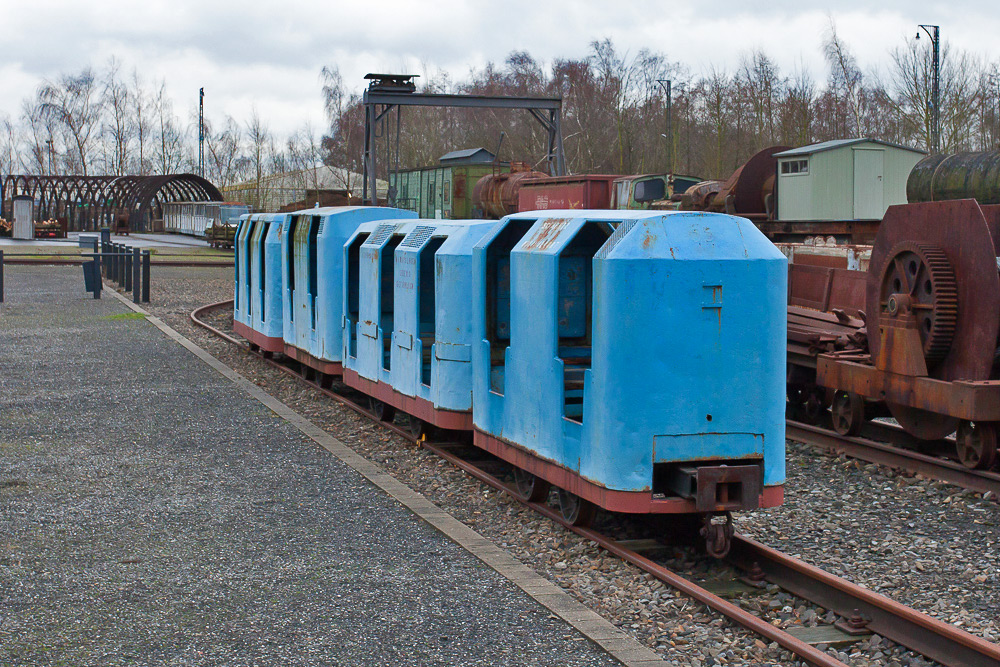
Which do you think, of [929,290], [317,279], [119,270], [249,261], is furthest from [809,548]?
[119,270]

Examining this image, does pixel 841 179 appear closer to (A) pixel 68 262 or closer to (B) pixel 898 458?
(B) pixel 898 458

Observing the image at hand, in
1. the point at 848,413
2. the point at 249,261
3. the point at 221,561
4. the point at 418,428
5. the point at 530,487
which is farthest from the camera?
the point at 249,261

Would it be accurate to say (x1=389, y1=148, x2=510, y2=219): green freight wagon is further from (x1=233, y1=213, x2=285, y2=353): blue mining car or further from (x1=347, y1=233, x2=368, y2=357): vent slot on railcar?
(x1=347, y1=233, x2=368, y2=357): vent slot on railcar

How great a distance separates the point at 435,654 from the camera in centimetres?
510

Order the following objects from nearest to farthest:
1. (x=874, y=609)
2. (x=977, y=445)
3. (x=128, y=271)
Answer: (x=874, y=609) < (x=977, y=445) < (x=128, y=271)

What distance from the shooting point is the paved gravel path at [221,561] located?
204 inches

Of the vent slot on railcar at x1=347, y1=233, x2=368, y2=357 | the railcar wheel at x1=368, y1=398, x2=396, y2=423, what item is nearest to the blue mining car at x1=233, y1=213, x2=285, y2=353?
the vent slot on railcar at x1=347, y1=233, x2=368, y2=357

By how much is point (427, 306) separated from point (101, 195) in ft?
191

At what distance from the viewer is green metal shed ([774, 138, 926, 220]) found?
21266mm

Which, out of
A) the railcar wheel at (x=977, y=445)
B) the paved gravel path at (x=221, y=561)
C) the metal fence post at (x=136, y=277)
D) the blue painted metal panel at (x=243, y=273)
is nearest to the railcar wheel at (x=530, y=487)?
the paved gravel path at (x=221, y=561)

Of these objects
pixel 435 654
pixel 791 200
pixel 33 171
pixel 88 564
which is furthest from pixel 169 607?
pixel 33 171

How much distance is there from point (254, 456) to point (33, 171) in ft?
291

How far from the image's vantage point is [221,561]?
6461mm

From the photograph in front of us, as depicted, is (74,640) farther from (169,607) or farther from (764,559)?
(764,559)
